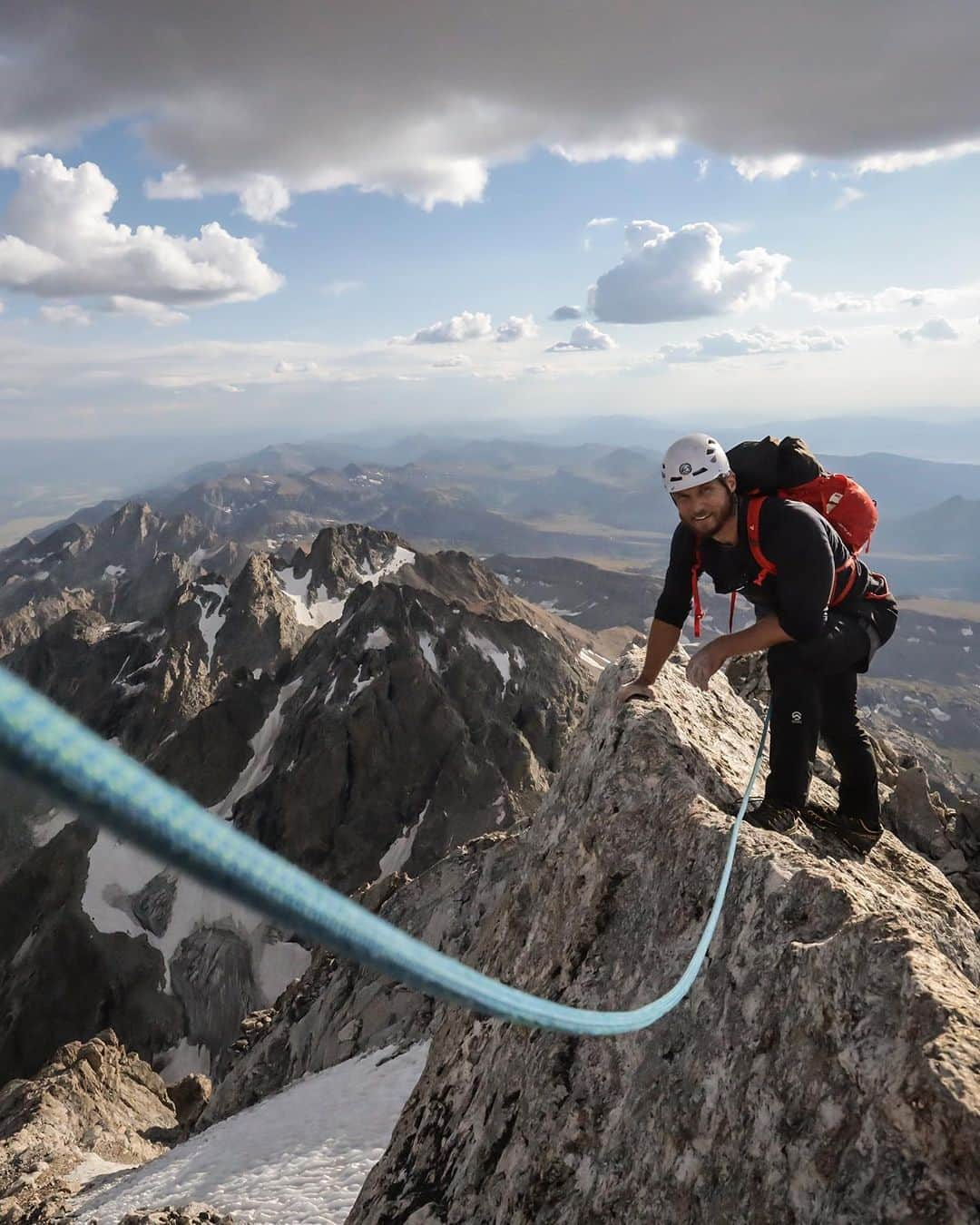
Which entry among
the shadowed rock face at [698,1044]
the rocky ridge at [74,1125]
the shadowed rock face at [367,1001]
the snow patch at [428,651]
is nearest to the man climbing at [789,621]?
the shadowed rock face at [698,1044]

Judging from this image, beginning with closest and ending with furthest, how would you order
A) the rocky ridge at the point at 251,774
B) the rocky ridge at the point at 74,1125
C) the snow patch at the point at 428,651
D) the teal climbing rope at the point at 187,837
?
1. the teal climbing rope at the point at 187,837
2. the rocky ridge at the point at 74,1125
3. the rocky ridge at the point at 251,774
4. the snow patch at the point at 428,651

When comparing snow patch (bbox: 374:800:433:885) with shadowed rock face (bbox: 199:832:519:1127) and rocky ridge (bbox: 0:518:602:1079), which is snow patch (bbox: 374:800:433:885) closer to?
rocky ridge (bbox: 0:518:602:1079)

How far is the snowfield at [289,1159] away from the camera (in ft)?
40.5

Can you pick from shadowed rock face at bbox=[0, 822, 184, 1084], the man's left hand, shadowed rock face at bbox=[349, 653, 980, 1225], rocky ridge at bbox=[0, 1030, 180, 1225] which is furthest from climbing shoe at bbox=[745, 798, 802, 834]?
shadowed rock face at bbox=[0, 822, 184, 1084]

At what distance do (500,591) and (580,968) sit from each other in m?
163

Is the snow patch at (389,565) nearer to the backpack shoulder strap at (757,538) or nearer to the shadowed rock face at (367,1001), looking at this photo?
the shadowed rock face at (367,1001)

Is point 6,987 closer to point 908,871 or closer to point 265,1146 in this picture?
point 265,1146

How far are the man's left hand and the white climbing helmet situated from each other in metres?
1.75

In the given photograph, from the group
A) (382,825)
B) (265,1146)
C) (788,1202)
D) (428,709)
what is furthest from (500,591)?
(788,1202)

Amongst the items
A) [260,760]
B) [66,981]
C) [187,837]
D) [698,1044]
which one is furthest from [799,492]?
[260,760]

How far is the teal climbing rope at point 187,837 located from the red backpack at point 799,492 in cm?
651

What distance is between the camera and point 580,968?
24.5ft

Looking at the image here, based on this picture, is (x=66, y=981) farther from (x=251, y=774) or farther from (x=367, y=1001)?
(x=367, y=1001)

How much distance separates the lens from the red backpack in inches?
321
